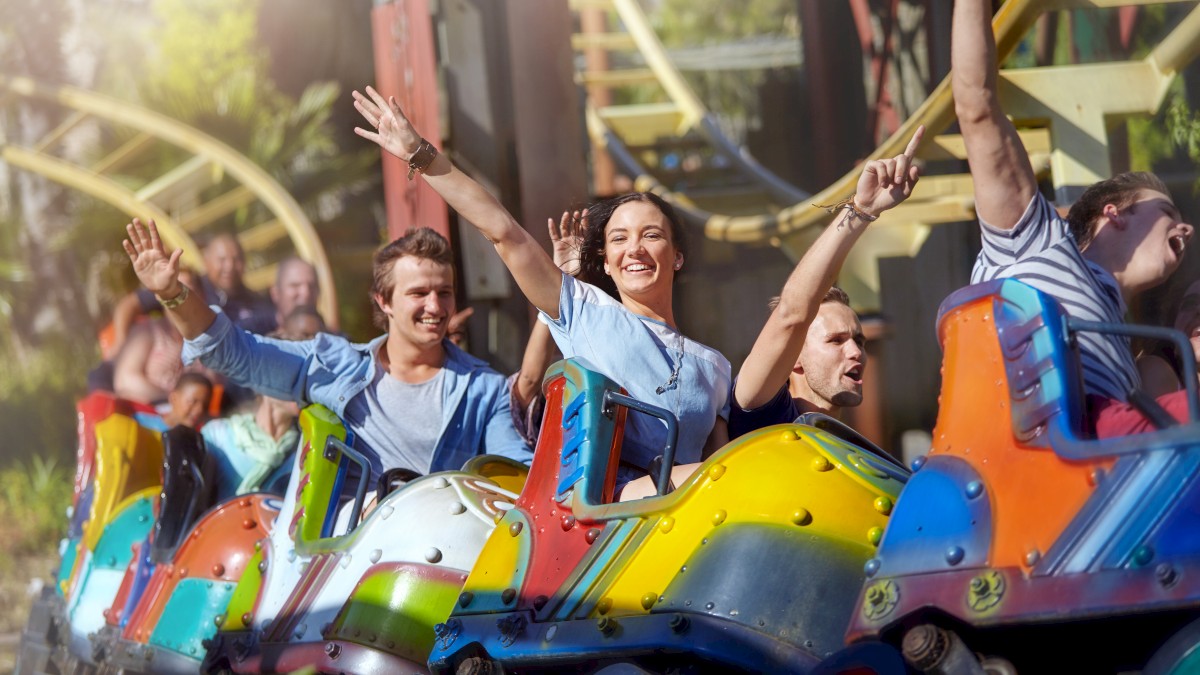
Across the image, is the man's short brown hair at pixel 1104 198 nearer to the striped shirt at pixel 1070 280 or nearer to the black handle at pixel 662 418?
the striped shirt at pixel 1070 280

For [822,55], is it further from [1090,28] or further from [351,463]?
[351,463]

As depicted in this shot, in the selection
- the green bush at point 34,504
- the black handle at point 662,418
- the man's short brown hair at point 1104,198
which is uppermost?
the man's short brown hair at point 1104,198

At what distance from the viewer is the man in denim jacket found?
3.45m

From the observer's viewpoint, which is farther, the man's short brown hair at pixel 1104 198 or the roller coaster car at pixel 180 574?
the roller coaster car at pixel 180 574

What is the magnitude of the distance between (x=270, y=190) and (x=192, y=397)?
12.9 feet

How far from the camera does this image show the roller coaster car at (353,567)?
2818 mm

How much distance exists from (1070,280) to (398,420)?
1752mm

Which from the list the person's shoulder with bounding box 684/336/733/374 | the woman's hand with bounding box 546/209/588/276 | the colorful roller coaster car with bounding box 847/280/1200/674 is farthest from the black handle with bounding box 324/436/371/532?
the colorful roller coaster car with bounding box 847/280/1200/674

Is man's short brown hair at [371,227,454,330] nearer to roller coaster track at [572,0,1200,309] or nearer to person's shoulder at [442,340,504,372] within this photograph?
person's shoulder at [442,340,504,372]

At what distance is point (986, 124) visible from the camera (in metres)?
2.13

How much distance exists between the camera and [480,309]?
5.37 meters

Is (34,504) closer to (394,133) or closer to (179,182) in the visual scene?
(179,182)

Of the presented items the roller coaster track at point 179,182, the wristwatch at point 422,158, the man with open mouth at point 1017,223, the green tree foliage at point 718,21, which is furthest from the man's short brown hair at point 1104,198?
the green tree foliage at point 718,21

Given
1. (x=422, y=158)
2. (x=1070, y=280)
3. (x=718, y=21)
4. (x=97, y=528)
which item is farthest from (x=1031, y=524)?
(x=718, y=21)
